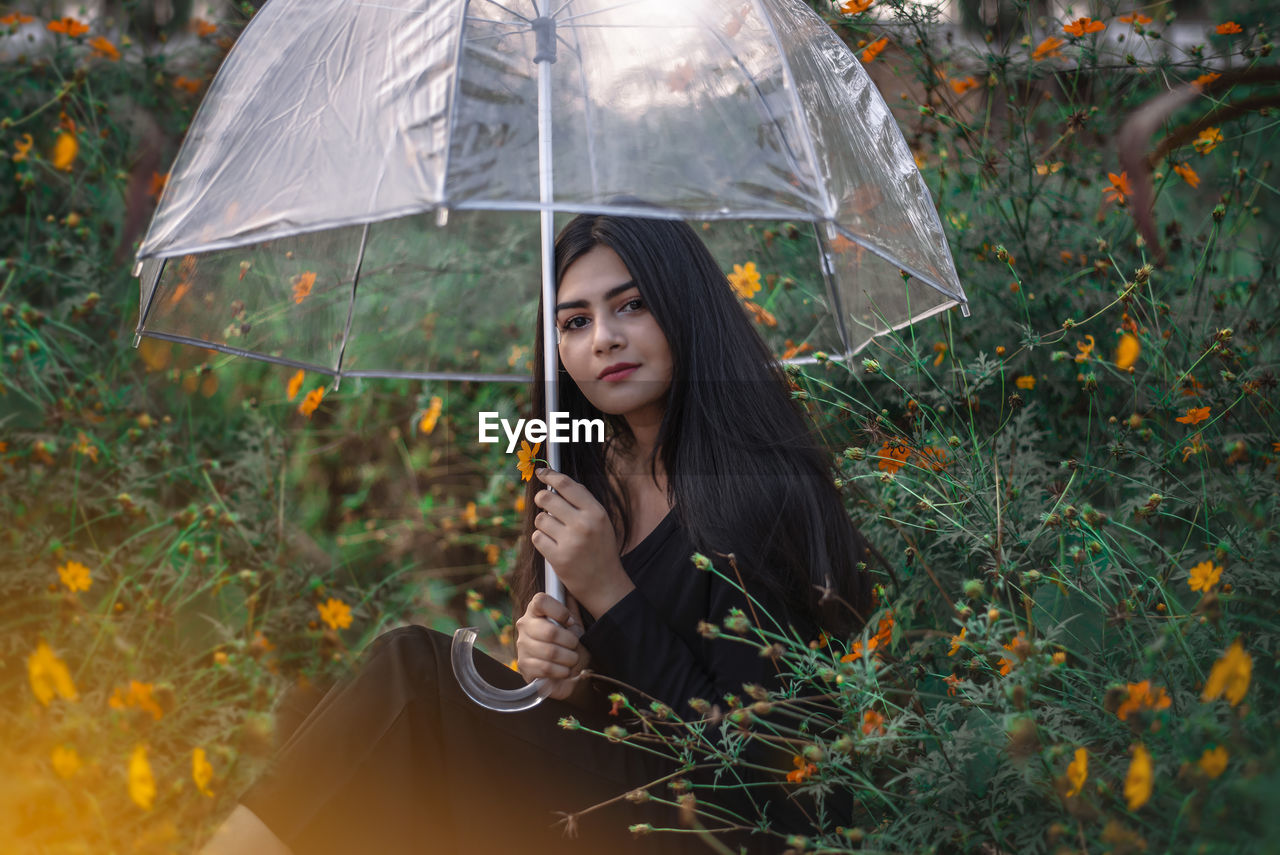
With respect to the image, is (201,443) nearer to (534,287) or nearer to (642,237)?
(534,287)

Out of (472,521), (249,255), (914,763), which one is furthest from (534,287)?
(914,763)

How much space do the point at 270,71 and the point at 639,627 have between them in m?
1.03

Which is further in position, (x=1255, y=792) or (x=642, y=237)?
(x=642, y=237)

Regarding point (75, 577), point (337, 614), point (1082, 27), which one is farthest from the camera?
point (337, 614)

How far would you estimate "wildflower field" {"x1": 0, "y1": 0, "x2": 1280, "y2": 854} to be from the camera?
126cm

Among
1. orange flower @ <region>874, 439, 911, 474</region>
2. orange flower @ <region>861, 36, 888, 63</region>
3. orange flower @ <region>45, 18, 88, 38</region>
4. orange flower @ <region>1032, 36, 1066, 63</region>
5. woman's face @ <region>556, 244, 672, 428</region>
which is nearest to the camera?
orange flower @ <region>874, 439, 911, 474</region>

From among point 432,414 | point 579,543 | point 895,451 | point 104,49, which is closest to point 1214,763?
point 895,451

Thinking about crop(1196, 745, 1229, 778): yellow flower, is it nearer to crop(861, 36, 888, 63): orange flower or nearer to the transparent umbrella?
the transparent umbrella

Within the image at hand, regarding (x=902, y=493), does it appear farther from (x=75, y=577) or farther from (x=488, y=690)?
(x=75, y=577)

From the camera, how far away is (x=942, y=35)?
7.81 feet

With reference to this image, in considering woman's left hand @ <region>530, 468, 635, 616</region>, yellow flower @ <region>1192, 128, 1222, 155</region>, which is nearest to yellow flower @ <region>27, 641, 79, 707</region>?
woman's left hand @ <region>530, 468, 635, 616</region>

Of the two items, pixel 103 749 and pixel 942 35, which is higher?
pixel 942 35

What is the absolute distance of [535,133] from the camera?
1.39 metres

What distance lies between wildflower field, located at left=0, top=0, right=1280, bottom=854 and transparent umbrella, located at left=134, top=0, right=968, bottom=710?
283mm
